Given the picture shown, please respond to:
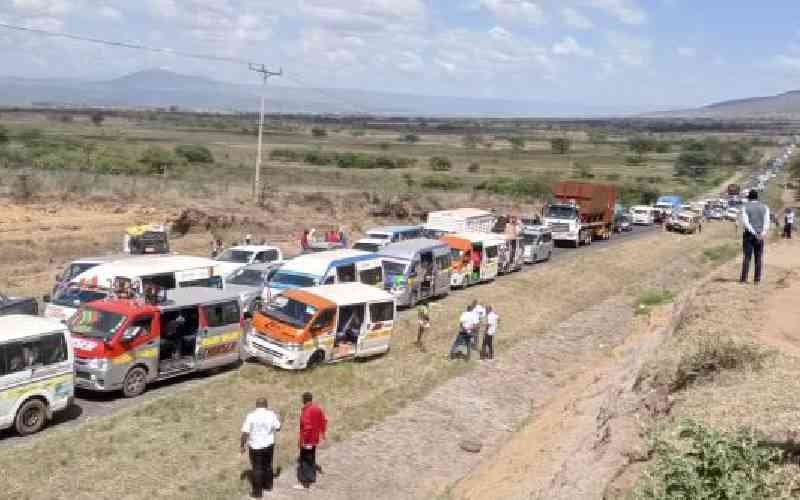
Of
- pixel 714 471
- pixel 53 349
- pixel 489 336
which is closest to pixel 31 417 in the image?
pixel 53 349

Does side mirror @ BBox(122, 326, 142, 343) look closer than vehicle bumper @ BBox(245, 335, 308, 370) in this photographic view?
Yes

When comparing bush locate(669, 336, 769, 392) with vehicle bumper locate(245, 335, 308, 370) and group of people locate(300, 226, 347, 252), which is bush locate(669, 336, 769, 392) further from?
group of people locate(300, 226, 347, 252)

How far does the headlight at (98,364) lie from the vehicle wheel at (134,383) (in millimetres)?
583

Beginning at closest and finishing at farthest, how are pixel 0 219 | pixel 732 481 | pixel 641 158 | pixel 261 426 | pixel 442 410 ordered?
pixel 732 481 < pixel 261 426 < pixel 442 410 < pixel 0 219 < pixel 641 158

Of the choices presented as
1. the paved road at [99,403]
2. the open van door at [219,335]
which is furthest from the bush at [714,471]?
the open van door at [219,335]

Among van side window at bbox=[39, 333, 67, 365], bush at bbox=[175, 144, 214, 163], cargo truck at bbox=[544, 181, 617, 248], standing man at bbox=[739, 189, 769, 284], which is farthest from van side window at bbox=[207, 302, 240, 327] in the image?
bush at bbox=[175, 144, 214, 163]

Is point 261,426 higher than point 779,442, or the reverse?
point 779,442

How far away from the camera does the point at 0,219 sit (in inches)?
1528

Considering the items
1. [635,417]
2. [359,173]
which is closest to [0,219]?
[635,417]

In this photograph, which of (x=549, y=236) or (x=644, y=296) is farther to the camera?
(x=549, y=236)

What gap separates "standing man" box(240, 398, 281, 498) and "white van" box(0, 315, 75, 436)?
14.4ft

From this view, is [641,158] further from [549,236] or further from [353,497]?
[353,497]

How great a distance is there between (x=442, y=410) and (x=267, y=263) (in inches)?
376

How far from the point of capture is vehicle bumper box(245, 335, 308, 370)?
60.5ft
